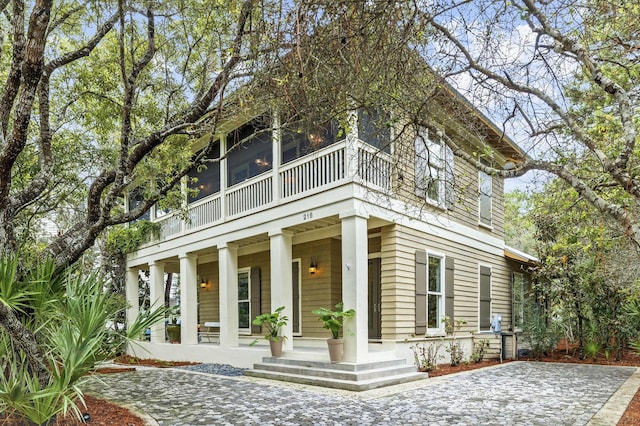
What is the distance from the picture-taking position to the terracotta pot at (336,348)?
8.23 m

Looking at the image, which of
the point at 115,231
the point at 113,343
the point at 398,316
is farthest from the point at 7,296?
the point at 115,231

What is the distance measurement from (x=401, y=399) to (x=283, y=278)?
3.81m

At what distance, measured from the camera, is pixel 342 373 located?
7.81 m

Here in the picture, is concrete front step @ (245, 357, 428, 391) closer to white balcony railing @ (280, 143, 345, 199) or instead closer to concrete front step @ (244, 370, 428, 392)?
concrete front step @ (244, 370, 428, 392)

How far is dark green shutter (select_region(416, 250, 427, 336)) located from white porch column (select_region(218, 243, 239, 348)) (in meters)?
4.43

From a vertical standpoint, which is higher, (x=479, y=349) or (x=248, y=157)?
(x=248, y=157)

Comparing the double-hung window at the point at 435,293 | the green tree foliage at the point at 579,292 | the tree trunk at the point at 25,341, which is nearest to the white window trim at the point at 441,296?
the double-hung window at the point at 435,293

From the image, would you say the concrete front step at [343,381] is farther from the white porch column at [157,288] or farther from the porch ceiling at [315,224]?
the white porch column at [157,288]

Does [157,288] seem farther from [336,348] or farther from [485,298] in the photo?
[485,298]

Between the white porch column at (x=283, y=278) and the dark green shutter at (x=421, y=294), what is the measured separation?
264 cm

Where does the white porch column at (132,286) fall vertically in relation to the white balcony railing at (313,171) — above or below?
below

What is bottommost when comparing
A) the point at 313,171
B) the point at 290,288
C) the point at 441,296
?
the point at 441,296

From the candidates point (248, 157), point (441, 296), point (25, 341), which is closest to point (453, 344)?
point (441, 296)

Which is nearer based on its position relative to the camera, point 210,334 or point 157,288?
point 157,288
